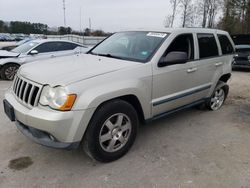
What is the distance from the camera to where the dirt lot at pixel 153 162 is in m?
2.96

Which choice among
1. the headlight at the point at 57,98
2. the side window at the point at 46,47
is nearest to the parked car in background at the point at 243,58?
the side window at the point at 46,47

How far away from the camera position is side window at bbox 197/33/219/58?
462 cm

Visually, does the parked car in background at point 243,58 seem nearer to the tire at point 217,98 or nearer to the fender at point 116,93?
the tire at point 217,98

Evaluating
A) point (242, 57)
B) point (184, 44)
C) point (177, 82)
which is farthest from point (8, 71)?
point (242, 57)

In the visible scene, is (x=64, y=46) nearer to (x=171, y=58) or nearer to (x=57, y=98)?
(x=171, y=58)

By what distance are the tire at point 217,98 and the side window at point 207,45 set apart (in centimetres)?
75

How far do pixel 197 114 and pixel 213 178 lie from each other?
238 centimetres

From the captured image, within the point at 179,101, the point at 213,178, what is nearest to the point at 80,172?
the point at 213,178

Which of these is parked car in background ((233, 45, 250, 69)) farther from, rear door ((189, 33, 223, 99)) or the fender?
the fender

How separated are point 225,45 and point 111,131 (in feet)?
11.5

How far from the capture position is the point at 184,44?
14.3 ft

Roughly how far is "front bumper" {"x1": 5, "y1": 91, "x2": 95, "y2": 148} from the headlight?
59 mm

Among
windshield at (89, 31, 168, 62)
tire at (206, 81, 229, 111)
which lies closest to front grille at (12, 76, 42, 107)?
windshield at (89, 31, 168, 62)

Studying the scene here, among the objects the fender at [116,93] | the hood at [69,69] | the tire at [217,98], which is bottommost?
the tire at [217,98]
